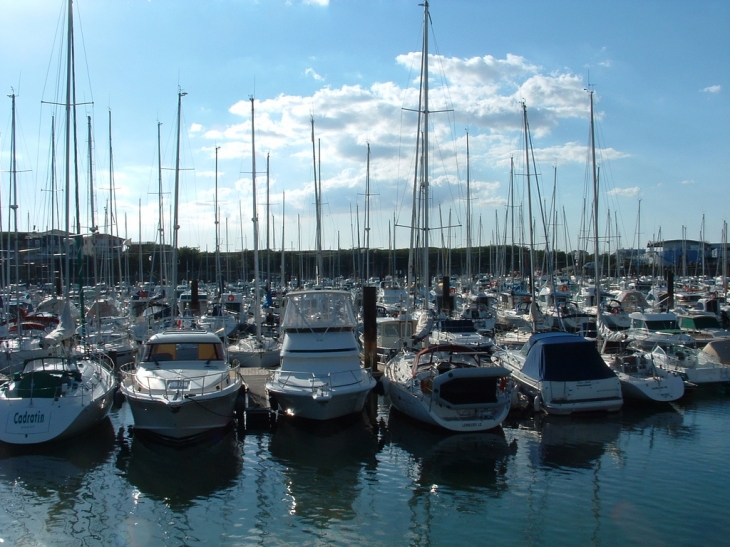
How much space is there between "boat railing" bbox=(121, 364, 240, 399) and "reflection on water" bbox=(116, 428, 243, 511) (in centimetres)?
152

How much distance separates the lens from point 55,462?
15891mm

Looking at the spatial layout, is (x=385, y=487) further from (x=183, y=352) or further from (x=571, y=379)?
(x=183, y=352)

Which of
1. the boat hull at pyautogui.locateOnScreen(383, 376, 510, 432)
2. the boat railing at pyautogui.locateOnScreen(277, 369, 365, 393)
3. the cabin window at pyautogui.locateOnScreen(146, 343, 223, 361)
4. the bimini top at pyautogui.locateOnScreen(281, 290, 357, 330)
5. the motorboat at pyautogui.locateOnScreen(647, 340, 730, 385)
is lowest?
the boat hull at pyautogui.locateOnScreen(383, 376, 510, 432)

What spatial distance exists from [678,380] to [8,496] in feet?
66.8

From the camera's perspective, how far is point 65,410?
55.2 ft

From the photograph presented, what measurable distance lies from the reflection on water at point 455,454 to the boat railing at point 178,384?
5352 millimetres

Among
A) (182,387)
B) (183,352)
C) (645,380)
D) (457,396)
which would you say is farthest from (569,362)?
(183,352)

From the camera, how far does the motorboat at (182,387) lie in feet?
55.6

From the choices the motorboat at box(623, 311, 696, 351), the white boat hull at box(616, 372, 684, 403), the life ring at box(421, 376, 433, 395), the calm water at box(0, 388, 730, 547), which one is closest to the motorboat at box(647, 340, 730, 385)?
the white boat hull at box(616, 372, 684, 403)

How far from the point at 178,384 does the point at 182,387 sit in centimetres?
29

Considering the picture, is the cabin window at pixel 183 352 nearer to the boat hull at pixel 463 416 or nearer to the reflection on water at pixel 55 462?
the reflection on water at pixel 55 462

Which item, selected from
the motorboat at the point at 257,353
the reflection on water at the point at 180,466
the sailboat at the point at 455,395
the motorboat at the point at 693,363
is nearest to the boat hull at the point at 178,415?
the reflection on water at the point at 180,466

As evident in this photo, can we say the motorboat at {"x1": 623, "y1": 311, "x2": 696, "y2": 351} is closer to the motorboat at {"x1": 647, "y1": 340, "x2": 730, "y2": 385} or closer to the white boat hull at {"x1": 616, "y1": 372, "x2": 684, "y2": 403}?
the motorboat at {"x1": 647, "y1": 340, "x2": 730, "y2": 385}

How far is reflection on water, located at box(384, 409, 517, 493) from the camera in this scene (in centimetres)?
1479
